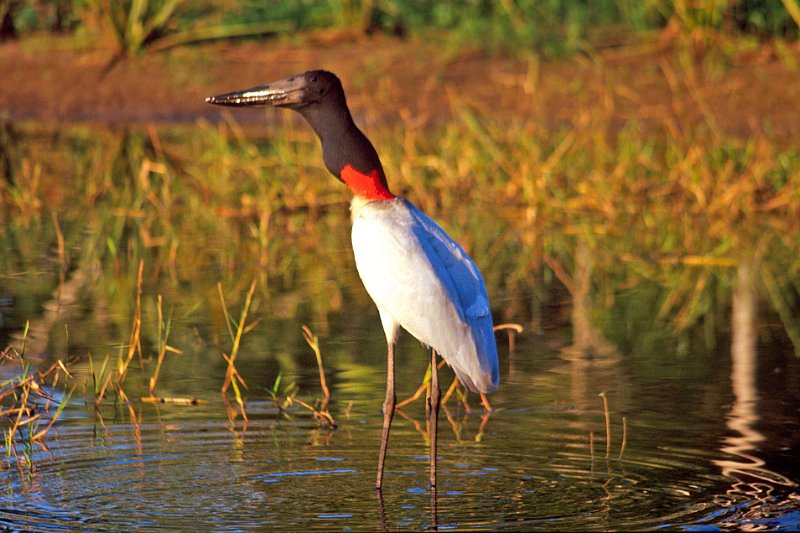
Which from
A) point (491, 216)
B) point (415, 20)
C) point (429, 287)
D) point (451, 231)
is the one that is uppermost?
point (415, 20)

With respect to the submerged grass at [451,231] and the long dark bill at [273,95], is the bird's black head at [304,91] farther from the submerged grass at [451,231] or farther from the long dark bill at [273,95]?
the submerged grass at [451,231]

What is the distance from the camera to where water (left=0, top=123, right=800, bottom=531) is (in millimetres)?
4816

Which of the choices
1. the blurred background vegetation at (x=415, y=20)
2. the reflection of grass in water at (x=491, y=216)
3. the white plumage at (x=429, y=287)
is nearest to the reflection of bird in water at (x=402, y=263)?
the white plumage at (x=429, y=287)

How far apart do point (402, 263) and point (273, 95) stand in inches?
29.2

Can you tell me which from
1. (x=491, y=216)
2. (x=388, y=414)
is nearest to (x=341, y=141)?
(x=388, y=414)

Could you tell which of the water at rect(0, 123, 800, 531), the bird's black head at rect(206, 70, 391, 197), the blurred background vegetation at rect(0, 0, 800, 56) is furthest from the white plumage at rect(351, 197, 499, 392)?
the blurred background vegetation at rect(0, 0, 800, 56)

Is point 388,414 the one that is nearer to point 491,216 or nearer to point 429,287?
point 429,287

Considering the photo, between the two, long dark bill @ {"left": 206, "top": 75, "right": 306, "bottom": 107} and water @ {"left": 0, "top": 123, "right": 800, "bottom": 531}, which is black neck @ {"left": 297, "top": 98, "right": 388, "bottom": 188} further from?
water @ {"left": 0, "top": 123, "right": 800, "bottom": 531}

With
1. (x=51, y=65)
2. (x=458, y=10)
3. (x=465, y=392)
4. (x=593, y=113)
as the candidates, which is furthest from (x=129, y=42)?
(x=465, y=392)

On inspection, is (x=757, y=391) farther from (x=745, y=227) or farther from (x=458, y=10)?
(x=458, y=10)

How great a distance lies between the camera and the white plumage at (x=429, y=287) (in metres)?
5.01

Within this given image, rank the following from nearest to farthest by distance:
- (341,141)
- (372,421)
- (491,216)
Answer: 1. (341,141)
2. (372,421)
3. (491,216)

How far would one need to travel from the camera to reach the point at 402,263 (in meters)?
5.00

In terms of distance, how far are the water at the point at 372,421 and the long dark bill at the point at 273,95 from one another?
113 cm
